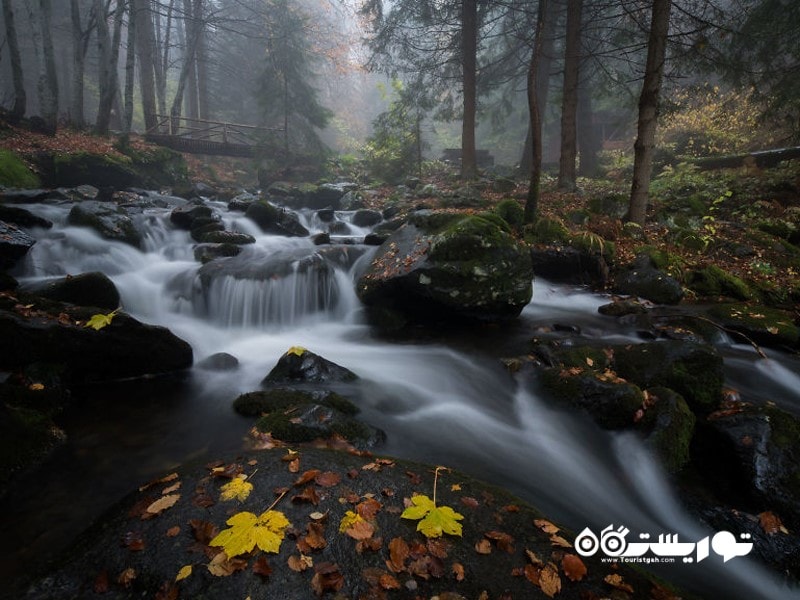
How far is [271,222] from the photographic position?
43.3 ft

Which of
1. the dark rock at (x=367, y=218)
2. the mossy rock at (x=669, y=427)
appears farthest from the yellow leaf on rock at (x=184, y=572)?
the dark rock at (x=367, y=218)

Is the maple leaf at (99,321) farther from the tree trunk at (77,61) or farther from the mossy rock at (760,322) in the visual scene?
the tree trunk at (77,61)

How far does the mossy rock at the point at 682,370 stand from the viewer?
4.73m

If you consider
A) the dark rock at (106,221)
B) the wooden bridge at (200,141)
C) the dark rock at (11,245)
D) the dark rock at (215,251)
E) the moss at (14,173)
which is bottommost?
the dark rock at (215,251)

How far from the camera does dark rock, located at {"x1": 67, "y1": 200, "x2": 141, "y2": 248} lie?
9.17 m

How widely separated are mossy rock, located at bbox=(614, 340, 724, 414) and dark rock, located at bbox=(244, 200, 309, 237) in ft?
34.1

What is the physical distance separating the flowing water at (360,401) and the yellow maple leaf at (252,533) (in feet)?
3.96

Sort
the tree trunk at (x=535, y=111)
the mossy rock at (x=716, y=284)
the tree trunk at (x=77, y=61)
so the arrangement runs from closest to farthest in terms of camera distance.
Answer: the mossy rock at (x=716, y=284) < the tree trunk at (x=535, y=111) < the tree trunk at (x=77, y=61)

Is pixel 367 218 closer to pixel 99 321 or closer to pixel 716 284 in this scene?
pixel 716 284

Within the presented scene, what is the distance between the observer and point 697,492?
12.2 feet

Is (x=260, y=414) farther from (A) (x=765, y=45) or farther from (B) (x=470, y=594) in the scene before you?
(A) (x=765, y=45)

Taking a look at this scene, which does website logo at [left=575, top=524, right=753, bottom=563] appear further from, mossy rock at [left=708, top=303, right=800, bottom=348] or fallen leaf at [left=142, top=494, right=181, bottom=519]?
mossy rock at [left=708, top=303, right=800, bottom=348]

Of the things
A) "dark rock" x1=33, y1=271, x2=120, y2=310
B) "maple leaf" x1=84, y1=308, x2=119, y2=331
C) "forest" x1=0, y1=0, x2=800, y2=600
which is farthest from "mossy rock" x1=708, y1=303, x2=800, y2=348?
"dark rock" x1=33, y1=271, x2=120, y2=310

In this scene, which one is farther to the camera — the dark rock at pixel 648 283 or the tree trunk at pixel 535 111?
the tree trunk at pixel 535 111
